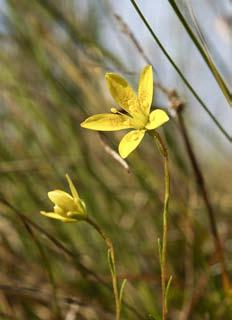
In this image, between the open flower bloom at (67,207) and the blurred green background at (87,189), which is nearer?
the open flower bloom at (67,207)

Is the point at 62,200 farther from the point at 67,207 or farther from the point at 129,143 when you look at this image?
the point at 129,143

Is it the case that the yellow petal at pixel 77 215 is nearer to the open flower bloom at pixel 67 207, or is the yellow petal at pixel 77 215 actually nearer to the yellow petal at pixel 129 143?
the open flower bloom at pixel 67 207

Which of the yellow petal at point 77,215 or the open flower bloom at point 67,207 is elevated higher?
the open flower bloom at point 67,207

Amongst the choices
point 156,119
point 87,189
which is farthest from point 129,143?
point 87,189

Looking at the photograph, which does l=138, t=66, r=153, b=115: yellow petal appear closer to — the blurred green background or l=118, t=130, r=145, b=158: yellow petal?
→ l=118, t=130, r=145, b=158: yellow petal

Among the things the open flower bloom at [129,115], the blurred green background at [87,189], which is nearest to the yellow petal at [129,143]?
the open flower bloom at [129,115]

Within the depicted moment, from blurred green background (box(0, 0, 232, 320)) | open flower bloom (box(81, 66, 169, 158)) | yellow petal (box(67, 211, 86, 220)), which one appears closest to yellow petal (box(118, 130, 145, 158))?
open flower bloom (box(81, 66, 169, 158))
